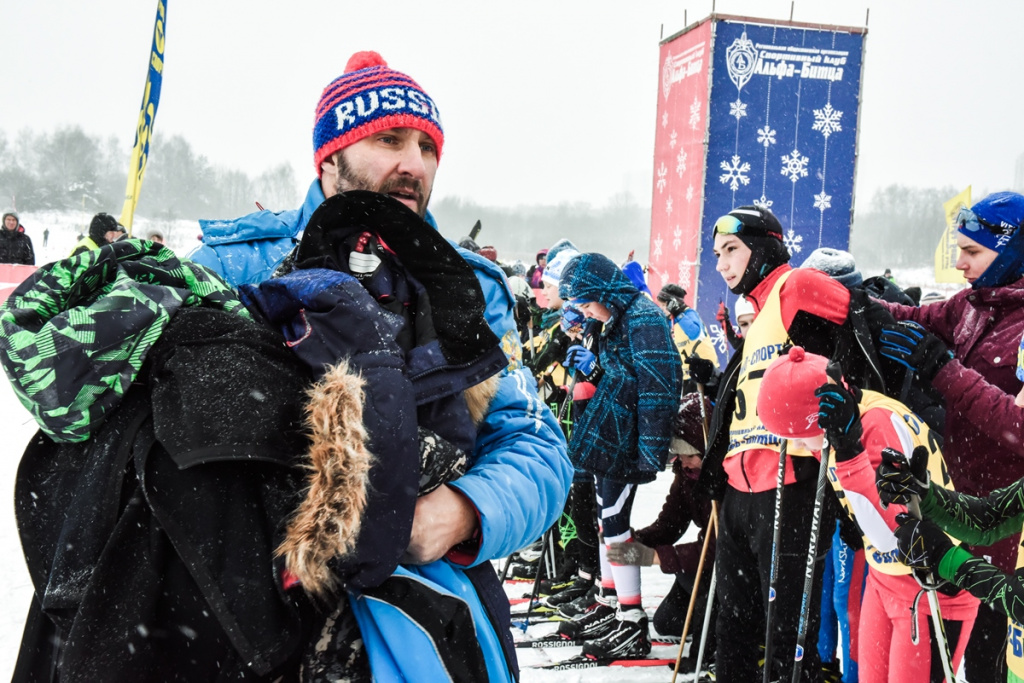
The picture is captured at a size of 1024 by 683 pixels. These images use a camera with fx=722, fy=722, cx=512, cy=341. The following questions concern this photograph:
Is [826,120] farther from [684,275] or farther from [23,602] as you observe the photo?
[23,602]

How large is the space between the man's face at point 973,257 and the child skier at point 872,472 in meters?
0.89

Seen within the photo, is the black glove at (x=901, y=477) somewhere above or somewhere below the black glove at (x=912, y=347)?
below

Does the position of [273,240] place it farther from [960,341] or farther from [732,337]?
[732,337]

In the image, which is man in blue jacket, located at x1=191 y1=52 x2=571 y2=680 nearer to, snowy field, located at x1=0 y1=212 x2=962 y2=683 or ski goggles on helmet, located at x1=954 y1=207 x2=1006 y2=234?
snowy field, located at x1=0 y1=212 x2=962 y2=683

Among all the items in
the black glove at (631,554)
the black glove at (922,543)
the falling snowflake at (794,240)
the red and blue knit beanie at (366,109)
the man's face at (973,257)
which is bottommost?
the black glove at (631,554)

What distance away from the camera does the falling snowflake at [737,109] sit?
10.4 meters

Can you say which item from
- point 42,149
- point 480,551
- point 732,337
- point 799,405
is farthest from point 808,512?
point 42,149

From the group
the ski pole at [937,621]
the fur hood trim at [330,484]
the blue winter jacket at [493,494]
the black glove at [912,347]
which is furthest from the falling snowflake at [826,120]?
the fur hood trim at [330,484]

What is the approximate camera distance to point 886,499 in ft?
6.55

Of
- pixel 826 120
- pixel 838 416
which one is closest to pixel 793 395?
pixel 838 416

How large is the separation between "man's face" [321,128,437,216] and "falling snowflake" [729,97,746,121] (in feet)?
32.8

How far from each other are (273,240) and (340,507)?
630 mm

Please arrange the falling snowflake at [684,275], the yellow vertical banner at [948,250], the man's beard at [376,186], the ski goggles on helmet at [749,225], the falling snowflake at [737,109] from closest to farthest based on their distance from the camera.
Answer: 1. the man's beard at [376,186]
2. the ski goggles on helmet at [749,225]
3. the yellow vertical banner at [948,250]
4. the falling snowflake at [737,109]
5. the falling snowflake at [684,275]

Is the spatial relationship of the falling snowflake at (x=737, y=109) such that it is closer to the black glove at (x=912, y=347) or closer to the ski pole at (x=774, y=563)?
the black glove at (x=912, y=347)
